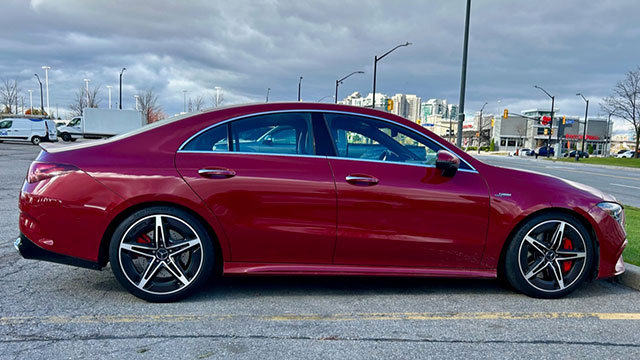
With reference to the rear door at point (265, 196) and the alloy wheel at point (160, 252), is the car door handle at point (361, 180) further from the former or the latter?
the alloy wheel at point (160, 252)

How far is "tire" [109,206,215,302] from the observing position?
3408mm

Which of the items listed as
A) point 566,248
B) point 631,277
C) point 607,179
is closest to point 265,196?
point 566,248

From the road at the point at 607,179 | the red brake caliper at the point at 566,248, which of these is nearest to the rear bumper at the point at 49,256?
the road at the point at 607,179

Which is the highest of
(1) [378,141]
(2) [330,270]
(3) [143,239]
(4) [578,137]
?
(4) [578,137]

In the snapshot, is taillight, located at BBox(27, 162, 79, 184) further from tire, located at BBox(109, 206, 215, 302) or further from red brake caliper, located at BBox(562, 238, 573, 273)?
red brake caliper, located at BBox(562, 238, 573, 273)

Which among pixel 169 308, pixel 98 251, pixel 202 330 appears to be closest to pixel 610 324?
pixel 202 330

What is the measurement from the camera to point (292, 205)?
11.4 feet

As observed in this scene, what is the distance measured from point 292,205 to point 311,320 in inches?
33.6

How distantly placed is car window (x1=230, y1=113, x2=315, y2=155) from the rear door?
2 centimetres

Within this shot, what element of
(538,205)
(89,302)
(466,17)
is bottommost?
(89,302)

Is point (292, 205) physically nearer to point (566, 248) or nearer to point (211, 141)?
point (211, 141)

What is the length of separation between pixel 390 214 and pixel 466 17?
468 inches

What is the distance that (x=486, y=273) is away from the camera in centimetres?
373

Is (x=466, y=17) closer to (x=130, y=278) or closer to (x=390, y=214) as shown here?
(x=390, y=214)
